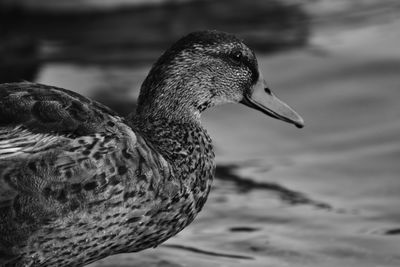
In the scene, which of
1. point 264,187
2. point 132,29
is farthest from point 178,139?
point 132,29

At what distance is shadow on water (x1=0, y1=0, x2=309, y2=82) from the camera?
39.2ft

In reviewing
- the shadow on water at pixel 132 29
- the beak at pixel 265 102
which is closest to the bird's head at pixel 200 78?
the beak at pixel 265 102

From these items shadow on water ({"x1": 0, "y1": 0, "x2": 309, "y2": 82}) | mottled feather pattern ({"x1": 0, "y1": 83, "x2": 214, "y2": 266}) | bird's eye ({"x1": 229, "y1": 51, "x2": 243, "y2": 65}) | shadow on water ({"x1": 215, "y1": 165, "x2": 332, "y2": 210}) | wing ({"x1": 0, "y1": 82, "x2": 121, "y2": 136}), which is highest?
shadow on water ({"x1": 0, "y1": 0, "x2": 309, "y2": 82})

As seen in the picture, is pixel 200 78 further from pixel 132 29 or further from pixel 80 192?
pixel 132 29

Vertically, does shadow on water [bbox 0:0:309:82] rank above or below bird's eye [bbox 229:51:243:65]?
above

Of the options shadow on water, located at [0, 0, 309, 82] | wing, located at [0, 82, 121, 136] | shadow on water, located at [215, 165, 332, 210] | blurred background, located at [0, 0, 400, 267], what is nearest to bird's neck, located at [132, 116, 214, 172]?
wing, located at [0, 82, 121, 136]

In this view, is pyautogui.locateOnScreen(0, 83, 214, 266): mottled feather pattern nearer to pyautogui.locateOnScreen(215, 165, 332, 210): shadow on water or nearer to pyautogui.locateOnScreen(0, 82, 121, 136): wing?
pyautogui.locateOnScreen(0, 82, 121, 136): wing

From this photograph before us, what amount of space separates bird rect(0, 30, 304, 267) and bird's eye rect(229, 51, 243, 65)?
0.29 meters

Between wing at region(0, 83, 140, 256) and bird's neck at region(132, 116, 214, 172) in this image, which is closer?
wing at region(0, 83, 140, 256)

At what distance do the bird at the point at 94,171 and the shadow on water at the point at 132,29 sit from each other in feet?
16.5

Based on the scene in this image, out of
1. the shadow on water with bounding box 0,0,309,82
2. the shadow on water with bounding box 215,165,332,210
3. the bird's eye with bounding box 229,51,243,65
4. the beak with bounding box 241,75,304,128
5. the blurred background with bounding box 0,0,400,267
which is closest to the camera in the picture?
the bird's eye with bounding box 229,51,243,65

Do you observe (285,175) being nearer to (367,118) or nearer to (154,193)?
(367,118)

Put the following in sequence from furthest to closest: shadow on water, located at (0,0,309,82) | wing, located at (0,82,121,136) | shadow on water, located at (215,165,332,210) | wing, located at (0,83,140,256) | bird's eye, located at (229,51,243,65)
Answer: shadow on water, located at (0,0,309,82)
shadow on water, located at (215,165,332,210)
bird's eye, located at (229,51,243,65)
wing, located at (0,82,121,136)
wing, located at (0,83,140,256)

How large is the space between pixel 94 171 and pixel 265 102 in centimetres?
145
